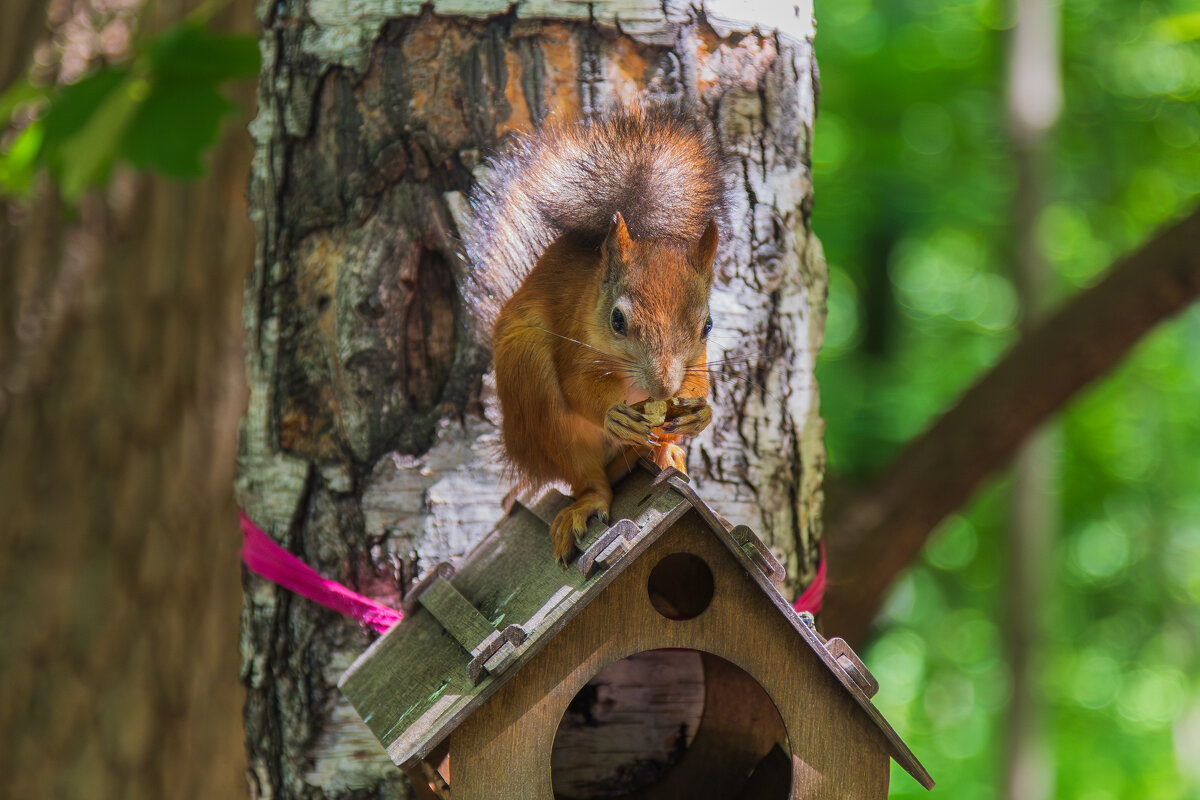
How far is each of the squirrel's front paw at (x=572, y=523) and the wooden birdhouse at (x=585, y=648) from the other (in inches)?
0.5

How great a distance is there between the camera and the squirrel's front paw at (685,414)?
3.04ft

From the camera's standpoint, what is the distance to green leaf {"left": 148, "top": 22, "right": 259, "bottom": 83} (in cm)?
164

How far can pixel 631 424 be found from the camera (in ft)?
3.00

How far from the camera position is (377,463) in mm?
1238

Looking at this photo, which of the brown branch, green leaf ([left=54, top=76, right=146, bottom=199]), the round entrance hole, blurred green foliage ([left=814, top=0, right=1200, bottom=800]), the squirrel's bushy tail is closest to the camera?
→ the squirrel's bushy tail

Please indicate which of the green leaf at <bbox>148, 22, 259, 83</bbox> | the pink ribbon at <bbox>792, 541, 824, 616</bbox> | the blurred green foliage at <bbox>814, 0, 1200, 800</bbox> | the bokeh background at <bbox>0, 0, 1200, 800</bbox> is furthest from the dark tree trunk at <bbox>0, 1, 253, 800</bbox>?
the blurred green foliage at <bbox>814, 0, 1200, 800</bbox>

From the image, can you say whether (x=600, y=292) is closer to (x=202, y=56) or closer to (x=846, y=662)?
(x=846, y=662)

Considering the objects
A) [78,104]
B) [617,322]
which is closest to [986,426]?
[617,322]

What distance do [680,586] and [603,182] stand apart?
0.39 meters

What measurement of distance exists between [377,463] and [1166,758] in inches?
250

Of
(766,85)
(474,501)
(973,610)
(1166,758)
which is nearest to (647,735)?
(474,501)

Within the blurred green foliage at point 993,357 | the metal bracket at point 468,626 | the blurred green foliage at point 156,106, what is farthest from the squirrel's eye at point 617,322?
the blurred green foliage at point 993,357

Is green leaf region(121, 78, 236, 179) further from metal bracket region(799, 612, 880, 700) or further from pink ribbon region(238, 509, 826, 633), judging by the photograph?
metal bracket region(799, 612, 880, 700)

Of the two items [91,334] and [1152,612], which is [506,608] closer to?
[91,334]
